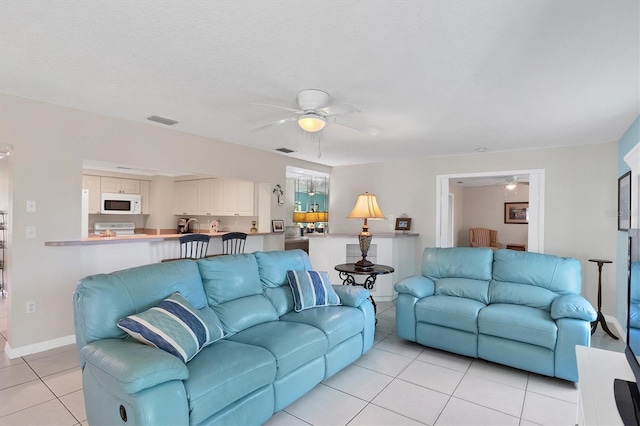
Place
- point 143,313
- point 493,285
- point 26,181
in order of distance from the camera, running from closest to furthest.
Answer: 1. point 143,313
2. point 26,181
3. point 493,285

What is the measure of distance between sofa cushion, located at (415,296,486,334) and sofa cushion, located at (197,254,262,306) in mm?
1678

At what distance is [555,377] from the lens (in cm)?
278

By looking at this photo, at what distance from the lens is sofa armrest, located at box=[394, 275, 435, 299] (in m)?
3.51

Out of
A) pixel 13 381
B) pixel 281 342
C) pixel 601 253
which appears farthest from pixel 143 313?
pixel 601 253

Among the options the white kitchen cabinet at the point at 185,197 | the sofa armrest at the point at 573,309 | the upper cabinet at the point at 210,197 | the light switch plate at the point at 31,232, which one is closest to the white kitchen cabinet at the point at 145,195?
the white kitchen cabinet at the point at 185,197

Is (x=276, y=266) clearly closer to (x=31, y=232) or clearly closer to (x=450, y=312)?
(x=450, y=312)

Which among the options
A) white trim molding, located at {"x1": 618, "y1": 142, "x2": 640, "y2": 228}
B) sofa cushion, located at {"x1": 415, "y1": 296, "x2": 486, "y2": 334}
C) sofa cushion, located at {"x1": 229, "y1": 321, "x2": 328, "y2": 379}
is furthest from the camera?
sofa cushion, located at {"x1": 415, "y1": 296, "x2": 486, "y2": 334}

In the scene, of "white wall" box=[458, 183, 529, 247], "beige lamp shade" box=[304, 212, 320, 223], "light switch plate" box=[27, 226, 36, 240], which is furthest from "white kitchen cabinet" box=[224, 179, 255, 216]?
"white wall" box=[458, 183, 529, 247]

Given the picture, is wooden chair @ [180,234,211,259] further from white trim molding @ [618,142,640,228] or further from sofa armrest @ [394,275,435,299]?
white trim molding @ [618,142,640,228]

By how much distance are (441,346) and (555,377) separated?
92 cm

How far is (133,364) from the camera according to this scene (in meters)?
1.59

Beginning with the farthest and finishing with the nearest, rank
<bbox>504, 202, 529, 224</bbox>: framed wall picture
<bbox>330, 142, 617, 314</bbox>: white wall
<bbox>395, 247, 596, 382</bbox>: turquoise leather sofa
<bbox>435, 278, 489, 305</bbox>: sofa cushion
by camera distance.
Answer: <bbox>504, 202, 529, 224</bbox>: framed wall picture → <bbox>330, 142, 617, 314</bbox>: white wall → <bbox>435, 278, 489, 305</bbox>: sofa cushion → <bbox>395, 247, 596, 382</bbox>: turquoise leather sofa

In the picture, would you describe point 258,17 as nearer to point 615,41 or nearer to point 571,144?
point 615,41

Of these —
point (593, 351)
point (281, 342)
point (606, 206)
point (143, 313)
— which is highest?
point (606, 206)
